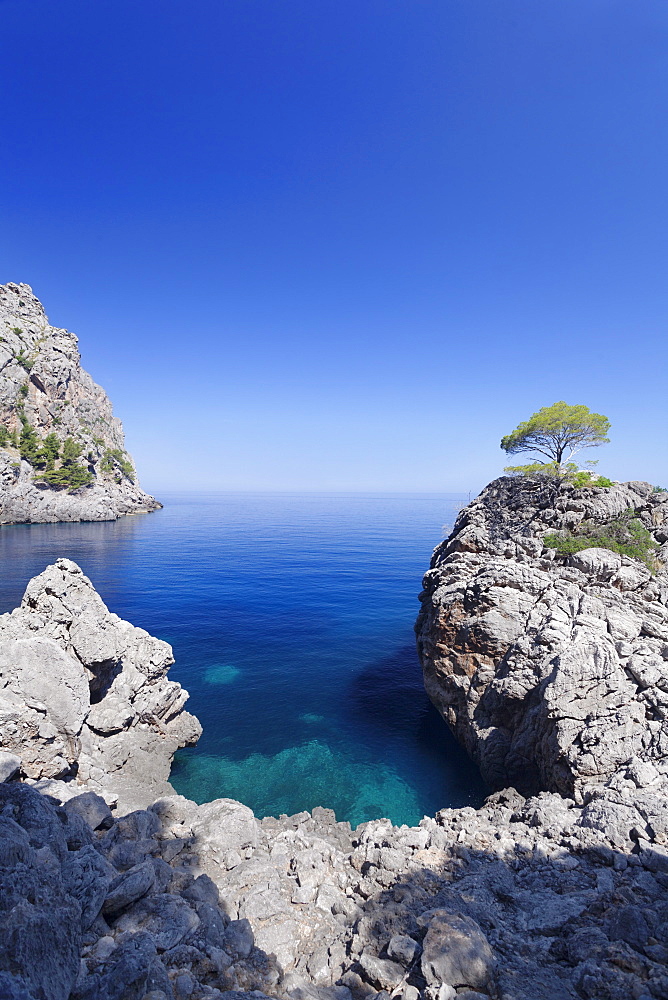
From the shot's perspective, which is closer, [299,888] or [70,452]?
[299,888]

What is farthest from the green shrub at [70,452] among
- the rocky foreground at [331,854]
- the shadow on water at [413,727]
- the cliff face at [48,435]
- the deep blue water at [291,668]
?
the shadow on water at [413,727]

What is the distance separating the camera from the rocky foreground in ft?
21.5

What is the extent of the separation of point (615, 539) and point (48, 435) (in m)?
120

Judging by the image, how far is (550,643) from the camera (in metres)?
18.5

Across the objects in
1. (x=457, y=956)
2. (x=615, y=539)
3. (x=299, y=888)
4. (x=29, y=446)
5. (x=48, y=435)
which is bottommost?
(x=299, y=888)

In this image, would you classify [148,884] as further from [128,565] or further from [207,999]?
[128,565]

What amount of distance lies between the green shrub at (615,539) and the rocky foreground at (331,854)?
1111 millimetres

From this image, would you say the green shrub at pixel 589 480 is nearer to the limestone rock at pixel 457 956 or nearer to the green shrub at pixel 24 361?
the limestone rock at pixel 457 956

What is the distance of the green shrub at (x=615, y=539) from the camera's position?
72.5 ft

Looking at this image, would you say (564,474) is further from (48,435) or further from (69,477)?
(48,435)

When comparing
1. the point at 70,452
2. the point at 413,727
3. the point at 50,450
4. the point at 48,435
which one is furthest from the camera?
the point at 48,435

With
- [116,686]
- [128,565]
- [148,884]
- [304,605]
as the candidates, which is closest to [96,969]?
[148,884]

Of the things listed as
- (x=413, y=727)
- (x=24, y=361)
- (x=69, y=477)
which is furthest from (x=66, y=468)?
(x=413, y=727)

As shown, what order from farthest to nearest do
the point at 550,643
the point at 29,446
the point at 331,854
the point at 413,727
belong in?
the point at 29,446
the point at 413,727
the point at 550,643
the point at 331,854
